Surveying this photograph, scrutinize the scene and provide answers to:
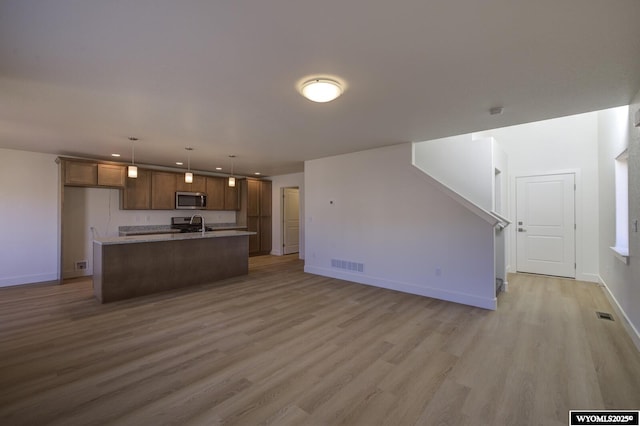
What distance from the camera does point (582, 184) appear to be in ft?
16.6

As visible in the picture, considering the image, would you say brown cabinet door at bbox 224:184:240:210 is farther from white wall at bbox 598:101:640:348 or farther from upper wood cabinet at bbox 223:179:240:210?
white wall at bbox 598:101:640:348

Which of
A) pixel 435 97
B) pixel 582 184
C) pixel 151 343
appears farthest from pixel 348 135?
pixel 582 184

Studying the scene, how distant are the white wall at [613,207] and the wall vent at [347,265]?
3.36m

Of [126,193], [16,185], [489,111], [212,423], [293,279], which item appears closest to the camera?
[212,423]

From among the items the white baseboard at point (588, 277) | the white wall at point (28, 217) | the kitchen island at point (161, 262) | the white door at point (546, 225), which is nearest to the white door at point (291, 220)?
the kitchen island at point (161, 262)

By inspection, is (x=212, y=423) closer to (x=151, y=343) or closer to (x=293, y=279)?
(x=151, y=343)

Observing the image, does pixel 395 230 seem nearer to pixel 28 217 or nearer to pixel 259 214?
pixel 259 214

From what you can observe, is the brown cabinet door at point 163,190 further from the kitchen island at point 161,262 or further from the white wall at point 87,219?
the kitchen island at point 161,262

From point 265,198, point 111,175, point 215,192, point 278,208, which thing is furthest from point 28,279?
point 278,208

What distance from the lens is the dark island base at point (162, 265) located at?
4.01 m

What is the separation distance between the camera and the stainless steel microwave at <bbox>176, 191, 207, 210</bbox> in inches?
261

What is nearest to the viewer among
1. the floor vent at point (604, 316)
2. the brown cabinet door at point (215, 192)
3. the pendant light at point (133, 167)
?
the floor vent at point (604, 316)

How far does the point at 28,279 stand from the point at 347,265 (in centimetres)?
597

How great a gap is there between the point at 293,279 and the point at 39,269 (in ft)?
15.8
